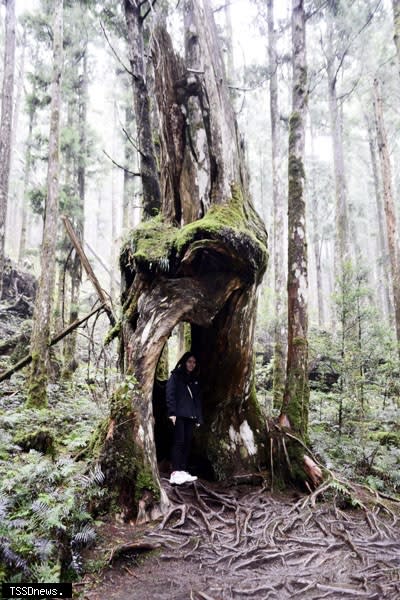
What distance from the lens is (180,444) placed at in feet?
18.5

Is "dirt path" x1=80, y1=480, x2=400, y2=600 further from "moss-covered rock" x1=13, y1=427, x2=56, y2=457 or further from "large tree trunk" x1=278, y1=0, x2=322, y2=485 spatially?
"moss-covered rock" x1=13, y1=427, x2=56, y2=457

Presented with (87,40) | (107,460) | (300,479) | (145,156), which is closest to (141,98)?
(145,156)

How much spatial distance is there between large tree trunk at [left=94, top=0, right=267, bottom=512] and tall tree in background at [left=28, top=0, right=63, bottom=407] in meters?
3.75

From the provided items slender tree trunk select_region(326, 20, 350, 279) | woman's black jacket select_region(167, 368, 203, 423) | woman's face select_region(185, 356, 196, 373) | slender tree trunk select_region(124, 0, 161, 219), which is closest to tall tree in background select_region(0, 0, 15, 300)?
slender tree trunk select_region(124, 0, 161, 219)

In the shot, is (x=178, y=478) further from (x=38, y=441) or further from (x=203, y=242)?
(x=203, y=242)

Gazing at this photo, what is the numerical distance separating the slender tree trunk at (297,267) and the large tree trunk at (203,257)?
693 mm

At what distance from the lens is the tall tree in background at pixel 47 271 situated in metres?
8.71

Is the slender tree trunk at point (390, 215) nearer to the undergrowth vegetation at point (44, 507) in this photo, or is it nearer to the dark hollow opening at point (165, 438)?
the dark hollow opening at point (165, 438)

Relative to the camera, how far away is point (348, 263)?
26.1 feet

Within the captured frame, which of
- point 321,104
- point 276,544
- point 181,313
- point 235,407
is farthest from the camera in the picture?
point 321,104

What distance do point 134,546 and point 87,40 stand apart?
18228 millimetres

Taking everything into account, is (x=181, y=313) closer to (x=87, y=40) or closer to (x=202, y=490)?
(x=202, y=490)

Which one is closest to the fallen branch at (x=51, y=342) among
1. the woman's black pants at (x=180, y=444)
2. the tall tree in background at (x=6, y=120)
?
the woman's black pants at (x=180, y=444)

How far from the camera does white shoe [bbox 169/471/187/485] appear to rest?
535 centimetres
